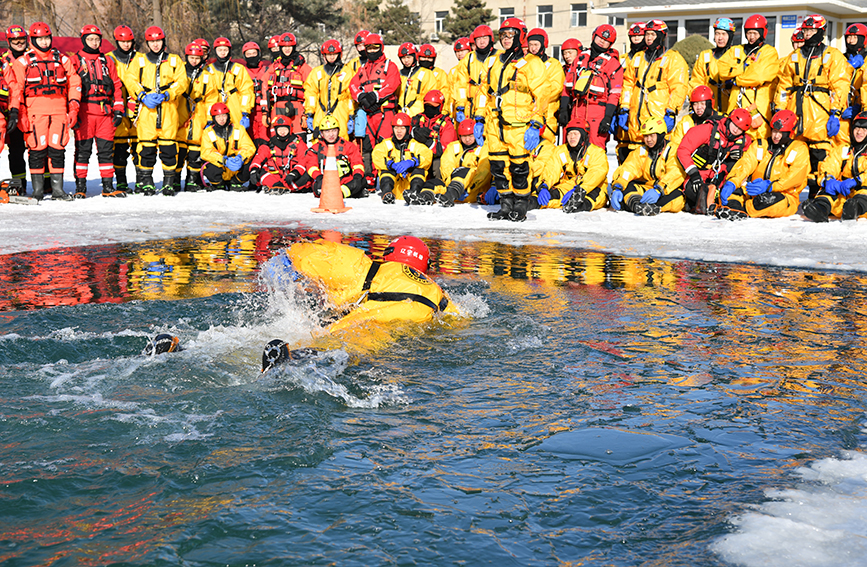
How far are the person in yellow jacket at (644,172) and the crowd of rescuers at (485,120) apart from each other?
29 millimetres

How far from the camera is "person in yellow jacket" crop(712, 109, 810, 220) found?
12117 mm

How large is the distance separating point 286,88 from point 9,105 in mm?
4374

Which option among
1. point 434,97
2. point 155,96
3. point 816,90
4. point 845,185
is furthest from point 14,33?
point 845,185

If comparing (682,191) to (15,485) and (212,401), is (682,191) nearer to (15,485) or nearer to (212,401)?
(212,401)

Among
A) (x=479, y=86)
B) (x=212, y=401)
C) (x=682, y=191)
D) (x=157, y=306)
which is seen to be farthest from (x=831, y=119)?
(x=212, y=401)

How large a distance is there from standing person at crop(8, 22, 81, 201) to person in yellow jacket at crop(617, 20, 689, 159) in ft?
27.4

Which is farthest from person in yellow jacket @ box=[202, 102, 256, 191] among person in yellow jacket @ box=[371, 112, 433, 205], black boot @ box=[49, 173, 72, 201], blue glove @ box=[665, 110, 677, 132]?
blue glove @ box=[665, 110, 677, 132]

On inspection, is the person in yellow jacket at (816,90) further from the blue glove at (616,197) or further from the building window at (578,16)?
the building window at (578,16)

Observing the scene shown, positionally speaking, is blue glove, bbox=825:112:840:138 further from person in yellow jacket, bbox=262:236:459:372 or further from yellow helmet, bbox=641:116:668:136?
person in yellow jacket, bbox=262:236:459:372

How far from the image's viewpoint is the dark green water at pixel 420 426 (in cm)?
345

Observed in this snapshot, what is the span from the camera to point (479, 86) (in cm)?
1320

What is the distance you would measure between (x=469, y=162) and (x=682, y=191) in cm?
332

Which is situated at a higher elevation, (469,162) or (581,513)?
(469,162)

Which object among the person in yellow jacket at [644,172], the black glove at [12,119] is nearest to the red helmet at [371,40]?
the person in yellow jacket at [644,172]
